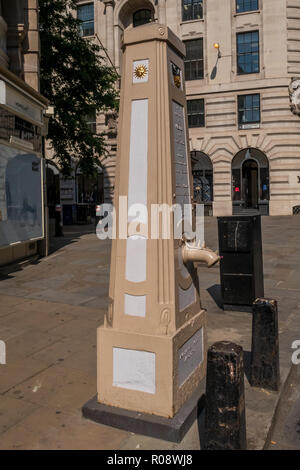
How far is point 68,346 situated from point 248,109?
2585 cm

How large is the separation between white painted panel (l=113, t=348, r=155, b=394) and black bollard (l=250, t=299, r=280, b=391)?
4.10ft

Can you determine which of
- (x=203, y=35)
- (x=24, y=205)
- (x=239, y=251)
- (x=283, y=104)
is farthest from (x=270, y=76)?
(x=239, y=251)

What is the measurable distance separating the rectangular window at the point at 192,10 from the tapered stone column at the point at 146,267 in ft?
93.9

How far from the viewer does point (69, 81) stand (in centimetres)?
1764

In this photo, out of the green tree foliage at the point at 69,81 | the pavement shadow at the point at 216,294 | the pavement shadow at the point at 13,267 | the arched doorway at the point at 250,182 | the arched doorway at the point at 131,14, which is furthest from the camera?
the arched doorway at the point at 131,14

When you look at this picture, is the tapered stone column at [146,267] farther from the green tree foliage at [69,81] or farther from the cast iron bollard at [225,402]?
the green tree foliage at [69,81]

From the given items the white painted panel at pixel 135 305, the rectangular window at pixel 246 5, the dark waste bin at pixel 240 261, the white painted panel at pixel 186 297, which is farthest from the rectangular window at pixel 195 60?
the white painted panel at pixel 135 305

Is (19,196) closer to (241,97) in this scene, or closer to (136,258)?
(136,258)

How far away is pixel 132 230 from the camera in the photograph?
11.1 feet

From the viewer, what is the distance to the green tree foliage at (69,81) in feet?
54.6

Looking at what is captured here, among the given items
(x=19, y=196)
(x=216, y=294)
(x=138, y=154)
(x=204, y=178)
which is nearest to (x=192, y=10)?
(x=204, y=178)

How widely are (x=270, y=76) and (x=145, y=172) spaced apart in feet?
87.6

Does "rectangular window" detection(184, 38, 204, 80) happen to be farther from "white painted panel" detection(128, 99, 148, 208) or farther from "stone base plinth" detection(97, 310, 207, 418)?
"stone base plinth" detection(97, 310, 207, 418)
